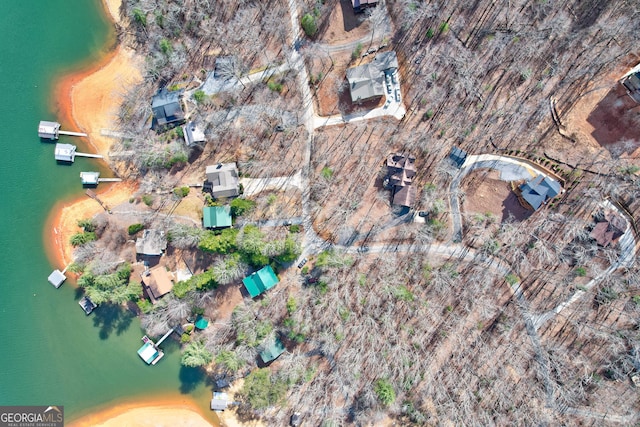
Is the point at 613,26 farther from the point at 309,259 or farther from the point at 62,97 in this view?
the point at 62,97

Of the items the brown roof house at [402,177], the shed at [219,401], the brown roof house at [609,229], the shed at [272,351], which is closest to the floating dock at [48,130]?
the shed at [272,351]

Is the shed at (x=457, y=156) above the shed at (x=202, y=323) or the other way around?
above

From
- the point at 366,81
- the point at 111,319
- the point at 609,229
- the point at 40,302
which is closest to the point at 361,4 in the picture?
the point at 366,81

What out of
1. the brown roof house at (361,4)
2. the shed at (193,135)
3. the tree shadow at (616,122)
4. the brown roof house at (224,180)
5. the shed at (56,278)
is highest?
the brown roof house at (361,4)

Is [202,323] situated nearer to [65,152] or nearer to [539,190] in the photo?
[65,152]

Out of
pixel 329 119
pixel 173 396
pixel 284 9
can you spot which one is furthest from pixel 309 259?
pixel 284 9

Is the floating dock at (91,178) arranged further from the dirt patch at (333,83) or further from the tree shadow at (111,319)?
the dirt patch at (333,83)

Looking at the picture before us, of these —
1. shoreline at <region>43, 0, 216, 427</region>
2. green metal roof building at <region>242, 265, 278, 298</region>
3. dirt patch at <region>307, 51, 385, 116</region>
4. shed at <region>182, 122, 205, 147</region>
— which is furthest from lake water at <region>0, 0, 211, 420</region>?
dirt patch at <region>307, 51, 385, 116</region>
